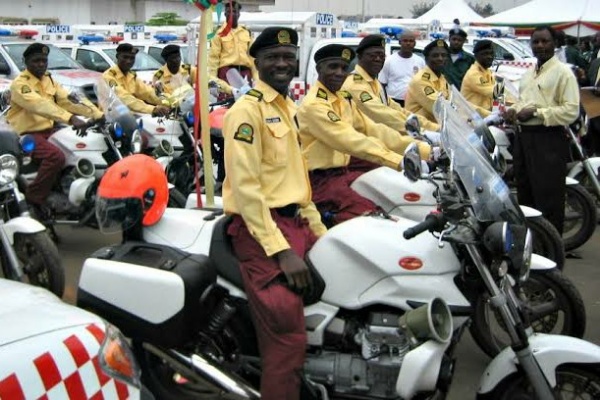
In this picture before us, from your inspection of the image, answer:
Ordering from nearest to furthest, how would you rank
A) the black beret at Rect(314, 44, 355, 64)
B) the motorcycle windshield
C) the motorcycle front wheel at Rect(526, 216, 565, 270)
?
the motorcycle windshield < the black beret at Rect(314, 44, 355, 64) < the motorcycle front wheel at Rect(526, 216, 565, 270)

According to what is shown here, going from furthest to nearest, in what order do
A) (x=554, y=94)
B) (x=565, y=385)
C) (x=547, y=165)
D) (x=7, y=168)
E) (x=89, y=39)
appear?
(x=89, y=39) < (x=547, y=165) < (x=554, y=94) < (x=7, y=168) < (x=565, y=385)

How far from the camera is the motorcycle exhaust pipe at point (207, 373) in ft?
10.5

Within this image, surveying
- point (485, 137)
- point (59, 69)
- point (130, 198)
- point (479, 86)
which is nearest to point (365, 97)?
point (485, 137)

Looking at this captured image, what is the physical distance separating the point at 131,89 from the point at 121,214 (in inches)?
213

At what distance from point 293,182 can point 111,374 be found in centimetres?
137

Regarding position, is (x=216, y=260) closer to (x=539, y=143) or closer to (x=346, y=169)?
(x=346, y=169)

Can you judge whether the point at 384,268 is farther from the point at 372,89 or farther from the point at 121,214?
the point at 372,89

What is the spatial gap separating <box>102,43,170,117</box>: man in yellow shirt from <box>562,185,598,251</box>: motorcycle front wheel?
4118 millimetres

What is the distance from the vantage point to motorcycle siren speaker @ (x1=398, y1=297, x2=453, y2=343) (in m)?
3.00

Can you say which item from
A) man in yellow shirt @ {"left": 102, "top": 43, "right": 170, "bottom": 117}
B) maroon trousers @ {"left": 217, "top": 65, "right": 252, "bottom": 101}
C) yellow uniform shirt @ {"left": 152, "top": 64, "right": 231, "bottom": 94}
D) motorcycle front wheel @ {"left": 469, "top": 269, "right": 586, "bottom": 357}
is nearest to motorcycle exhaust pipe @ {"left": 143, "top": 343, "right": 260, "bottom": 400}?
motorcycle front wheel @ {"left": 469, "top": 269, "right": 586, "bottom": 357}

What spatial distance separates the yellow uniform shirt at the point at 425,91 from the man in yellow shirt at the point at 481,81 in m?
0.62

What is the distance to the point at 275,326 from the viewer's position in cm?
317

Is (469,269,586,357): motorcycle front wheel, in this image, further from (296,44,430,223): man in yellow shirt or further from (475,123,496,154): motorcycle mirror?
(296,44,430,223): man in yellow shirt

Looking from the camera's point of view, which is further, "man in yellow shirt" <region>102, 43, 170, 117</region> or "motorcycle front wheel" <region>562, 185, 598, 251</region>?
"man in yellow shirt" <region>102, 43, 170, 117</region>
